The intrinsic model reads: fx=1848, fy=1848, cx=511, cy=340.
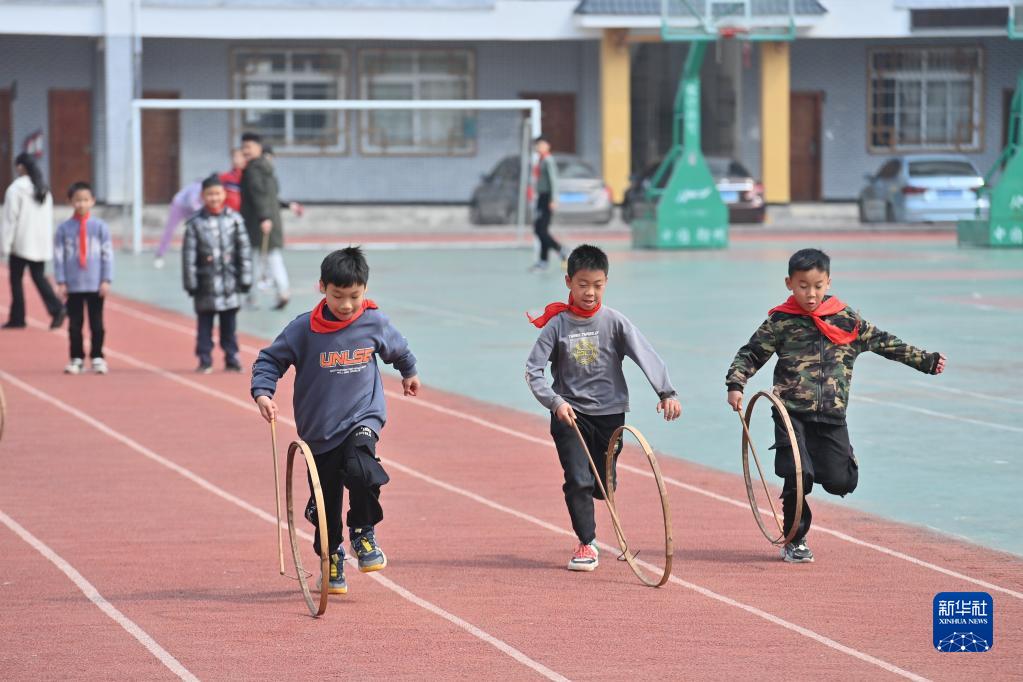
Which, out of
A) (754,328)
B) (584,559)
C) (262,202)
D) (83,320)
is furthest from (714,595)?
(262,202)

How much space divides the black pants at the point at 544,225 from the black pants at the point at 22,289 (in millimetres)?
8500

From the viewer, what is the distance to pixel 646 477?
10359mm

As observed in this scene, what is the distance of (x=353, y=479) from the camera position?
24.1 feet

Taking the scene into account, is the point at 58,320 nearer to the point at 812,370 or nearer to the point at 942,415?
the point at 942,415

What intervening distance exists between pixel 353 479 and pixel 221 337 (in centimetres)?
824

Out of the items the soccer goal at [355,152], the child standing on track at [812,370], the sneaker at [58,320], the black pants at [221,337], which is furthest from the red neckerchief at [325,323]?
the soccer goal at [355,152]

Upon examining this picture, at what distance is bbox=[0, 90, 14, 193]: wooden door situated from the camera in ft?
137

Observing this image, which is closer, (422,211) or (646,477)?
(646,477)

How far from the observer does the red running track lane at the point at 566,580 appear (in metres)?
6.45

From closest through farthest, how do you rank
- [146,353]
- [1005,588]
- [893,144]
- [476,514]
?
1. [1005,588]
2. [476,514]
3. [146,353]
4. [893,144]

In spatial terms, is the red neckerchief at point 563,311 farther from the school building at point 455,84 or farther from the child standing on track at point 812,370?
the school building at point 455,84

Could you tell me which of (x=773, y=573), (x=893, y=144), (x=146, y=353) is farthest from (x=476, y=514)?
(x=893, y=144)

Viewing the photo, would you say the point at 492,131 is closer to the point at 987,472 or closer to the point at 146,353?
the point at 146,353

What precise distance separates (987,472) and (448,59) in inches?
1340
